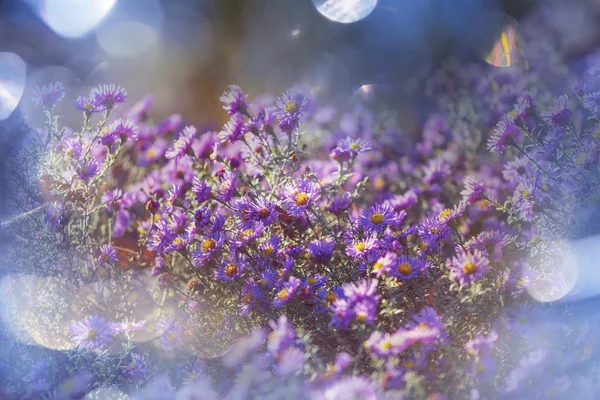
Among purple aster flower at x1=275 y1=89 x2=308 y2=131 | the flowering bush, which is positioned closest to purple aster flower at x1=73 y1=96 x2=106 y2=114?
the flowering bush

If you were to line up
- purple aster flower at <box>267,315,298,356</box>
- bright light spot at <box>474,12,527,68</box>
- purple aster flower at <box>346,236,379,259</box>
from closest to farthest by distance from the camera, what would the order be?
purple aster flower at <box>267,315,298,356</box>
purple aster flower at <box>346,236,379,259</box>
bright light spot at <box>474,12,527,68</box>

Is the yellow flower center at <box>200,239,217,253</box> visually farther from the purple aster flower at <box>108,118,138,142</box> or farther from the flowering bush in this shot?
the purple aster flower at <box>108,118,138,142</box>

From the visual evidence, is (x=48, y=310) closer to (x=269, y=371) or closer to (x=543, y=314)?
(x=269, y=371)

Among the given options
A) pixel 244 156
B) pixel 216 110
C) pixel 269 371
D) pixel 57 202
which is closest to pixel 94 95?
pixel 57 202

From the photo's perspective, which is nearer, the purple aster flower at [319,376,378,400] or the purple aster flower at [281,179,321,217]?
Result: the purple aster flower at [319,376,378,400]

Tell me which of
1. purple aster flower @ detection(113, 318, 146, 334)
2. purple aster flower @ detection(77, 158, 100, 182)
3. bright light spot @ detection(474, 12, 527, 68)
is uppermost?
bright light spot @ detection(474, 12, 527, 68)

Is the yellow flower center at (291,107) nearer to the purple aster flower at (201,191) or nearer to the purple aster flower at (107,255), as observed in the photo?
the purple aster flower at (201,191)
